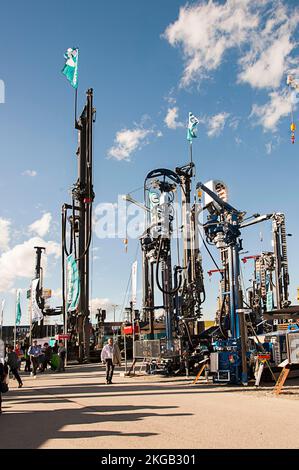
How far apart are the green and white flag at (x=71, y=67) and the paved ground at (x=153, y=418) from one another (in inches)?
1198

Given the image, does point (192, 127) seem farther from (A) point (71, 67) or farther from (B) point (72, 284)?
(B) point (72, 284)

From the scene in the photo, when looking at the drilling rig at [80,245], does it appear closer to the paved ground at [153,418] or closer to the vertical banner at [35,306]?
the vertical banner at [35,306]

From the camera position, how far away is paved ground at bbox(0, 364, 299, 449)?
24.7 feet

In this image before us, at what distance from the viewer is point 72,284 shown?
34906mm

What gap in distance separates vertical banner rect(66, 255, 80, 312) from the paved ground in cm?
1872

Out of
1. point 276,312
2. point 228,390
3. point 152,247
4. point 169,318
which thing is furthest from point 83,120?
point 228,390

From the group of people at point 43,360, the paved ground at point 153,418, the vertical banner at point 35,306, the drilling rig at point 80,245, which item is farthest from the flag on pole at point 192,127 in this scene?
the paved ground at point 153,418

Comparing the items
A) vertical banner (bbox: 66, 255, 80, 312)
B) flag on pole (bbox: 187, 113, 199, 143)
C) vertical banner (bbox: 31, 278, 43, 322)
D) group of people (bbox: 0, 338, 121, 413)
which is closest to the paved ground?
group of people (bbox: 0, 338, 121, 413)

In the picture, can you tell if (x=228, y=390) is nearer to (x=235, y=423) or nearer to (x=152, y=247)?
(x=235, y=423)

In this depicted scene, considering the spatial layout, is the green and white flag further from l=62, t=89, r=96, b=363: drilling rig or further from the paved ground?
the paved ground

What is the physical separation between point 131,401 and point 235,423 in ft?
14.3

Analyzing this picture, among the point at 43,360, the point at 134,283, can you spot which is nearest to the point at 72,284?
the point at 43,360

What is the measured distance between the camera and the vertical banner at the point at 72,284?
34.7 m
